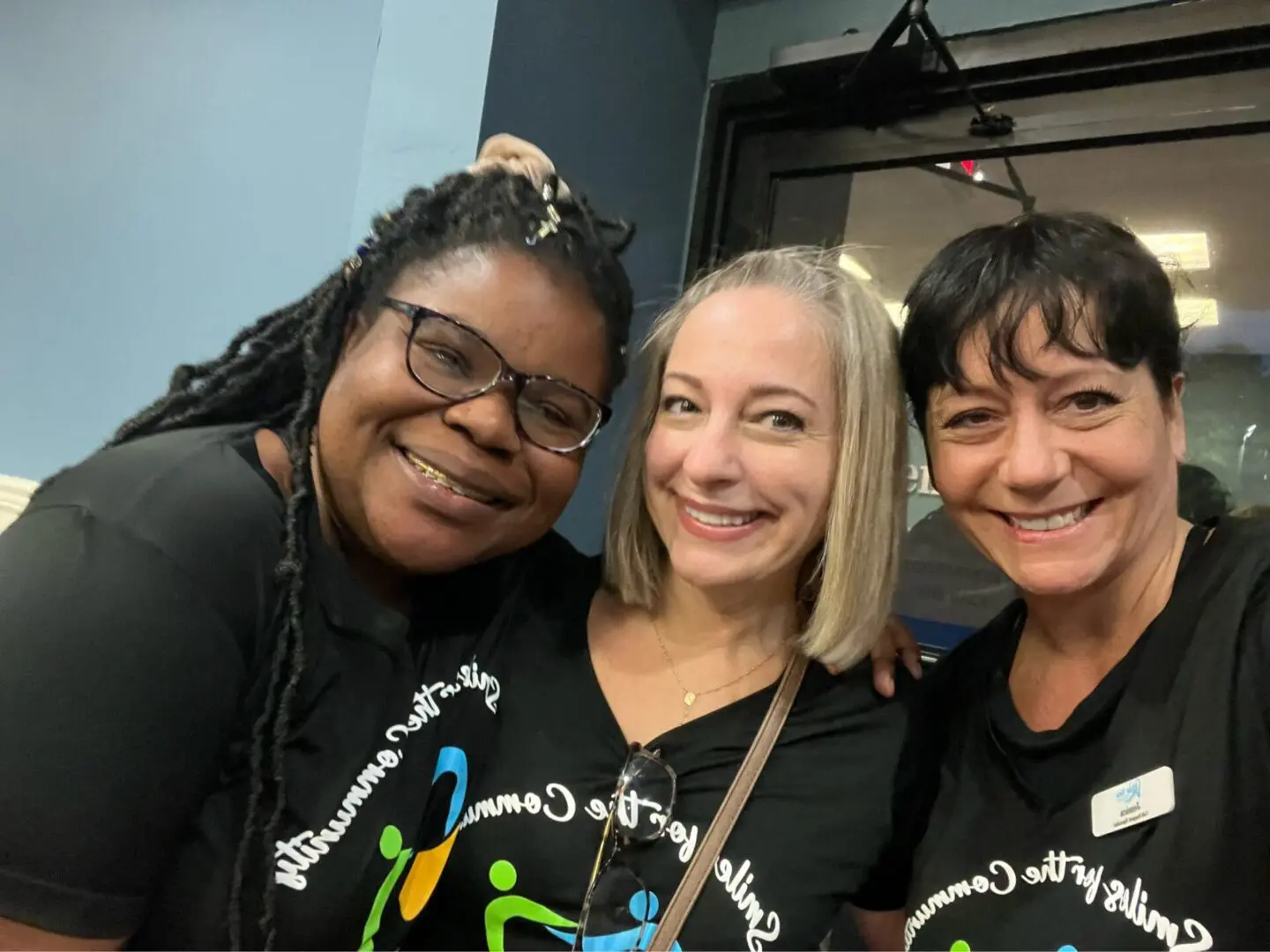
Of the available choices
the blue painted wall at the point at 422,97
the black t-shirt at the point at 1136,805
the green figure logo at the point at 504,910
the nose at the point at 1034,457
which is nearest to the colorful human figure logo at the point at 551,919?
the green figure logo at the point at 504,910

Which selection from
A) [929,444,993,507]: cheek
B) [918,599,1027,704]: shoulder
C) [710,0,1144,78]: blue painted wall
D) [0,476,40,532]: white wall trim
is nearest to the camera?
[929,444,993,507]: cheek

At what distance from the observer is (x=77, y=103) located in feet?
7.27

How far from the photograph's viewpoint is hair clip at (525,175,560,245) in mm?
989

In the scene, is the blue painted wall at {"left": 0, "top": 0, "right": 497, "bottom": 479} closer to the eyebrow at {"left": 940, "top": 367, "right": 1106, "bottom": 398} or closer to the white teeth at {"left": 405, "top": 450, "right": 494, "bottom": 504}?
the white teeth at {"left": 405, "top": 450, "right": 494, "bottom": 504}

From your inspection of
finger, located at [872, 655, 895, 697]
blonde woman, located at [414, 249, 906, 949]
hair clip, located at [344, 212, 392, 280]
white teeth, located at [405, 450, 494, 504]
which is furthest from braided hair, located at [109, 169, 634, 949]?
finger, located at [872, 655, 895, 697]

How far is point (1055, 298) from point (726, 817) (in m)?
0.73

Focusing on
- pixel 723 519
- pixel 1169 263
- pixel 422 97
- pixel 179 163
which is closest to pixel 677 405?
pixel 723 519

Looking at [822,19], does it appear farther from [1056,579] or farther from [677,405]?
[1056,579]

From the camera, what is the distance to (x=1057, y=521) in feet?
3.41

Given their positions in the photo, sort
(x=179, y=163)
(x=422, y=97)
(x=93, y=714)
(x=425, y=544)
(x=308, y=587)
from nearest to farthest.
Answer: (x=93, y=714) < (x=308, y=587) < (x=425, y=544) < (x=422, y=97) < (x=179, y=163)

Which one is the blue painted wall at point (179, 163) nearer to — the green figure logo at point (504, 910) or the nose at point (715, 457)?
the nose at point (715, 457)

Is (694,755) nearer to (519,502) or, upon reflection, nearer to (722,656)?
(722,656)

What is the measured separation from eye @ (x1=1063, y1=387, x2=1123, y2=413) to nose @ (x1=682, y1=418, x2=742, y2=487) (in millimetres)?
398

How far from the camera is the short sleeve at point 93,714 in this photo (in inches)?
24.2
